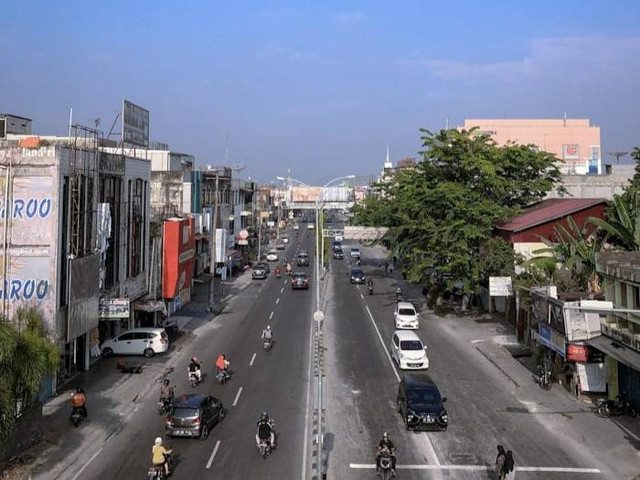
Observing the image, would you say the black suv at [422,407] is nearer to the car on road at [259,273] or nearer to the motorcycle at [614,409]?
the motorcycle at [614,409]

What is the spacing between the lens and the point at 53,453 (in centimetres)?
2002

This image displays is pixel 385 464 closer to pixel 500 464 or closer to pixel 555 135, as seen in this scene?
A: pixel 500 464

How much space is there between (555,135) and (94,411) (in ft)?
367

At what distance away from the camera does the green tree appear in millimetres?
16453

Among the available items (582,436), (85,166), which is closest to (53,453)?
(85,166)

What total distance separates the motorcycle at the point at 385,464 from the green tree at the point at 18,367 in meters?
9.93

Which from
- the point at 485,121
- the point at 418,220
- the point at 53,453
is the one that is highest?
the point at 485,121

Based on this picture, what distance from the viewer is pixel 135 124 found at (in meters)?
52.9

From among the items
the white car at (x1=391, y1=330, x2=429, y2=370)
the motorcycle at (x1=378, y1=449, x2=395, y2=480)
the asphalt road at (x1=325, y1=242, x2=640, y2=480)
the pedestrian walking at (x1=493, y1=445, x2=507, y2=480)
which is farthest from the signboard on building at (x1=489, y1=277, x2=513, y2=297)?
the motorcycle at (x1=378, y1=449, x2=395, y2=480)

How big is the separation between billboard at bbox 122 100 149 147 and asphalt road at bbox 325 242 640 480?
82.9 ft

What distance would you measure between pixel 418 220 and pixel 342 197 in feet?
316

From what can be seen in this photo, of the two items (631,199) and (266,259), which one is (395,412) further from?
(266,259)

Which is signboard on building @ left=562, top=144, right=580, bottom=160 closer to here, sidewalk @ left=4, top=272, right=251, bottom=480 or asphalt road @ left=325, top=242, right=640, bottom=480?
asphalt road @ left=325, top=242, right=640, bottom=480

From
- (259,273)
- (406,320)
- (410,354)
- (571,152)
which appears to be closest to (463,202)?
(406,320)
